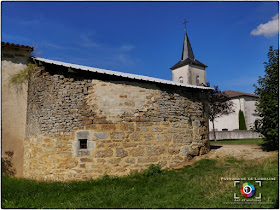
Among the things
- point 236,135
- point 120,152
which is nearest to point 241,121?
point 236,135

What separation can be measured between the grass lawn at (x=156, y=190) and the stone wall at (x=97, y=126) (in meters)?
0.50

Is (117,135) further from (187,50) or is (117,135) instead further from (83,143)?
(187,50)

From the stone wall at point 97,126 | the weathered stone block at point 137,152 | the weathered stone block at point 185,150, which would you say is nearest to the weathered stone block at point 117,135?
the stone wall at point 97,126

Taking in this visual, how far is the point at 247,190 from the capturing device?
4980 mm

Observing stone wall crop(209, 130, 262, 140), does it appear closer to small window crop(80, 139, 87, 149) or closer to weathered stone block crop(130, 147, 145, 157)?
weathered stone block crop(130, 147, 145, 157)

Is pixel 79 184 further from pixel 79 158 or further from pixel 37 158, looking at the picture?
pixel 37 158

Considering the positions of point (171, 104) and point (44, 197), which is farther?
point (171, 104)

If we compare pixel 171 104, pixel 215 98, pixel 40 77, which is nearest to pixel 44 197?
pixel 40 77

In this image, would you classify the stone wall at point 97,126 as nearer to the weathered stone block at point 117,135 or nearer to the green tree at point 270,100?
the weathered stone block at point 117,135

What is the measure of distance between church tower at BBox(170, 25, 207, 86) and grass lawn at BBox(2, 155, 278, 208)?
2503cm

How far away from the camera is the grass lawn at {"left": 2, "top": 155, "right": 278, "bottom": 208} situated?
480cm

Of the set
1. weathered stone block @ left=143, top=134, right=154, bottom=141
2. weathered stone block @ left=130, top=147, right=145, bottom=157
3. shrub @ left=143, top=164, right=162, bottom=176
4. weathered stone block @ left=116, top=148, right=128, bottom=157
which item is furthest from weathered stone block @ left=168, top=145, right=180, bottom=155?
weathered stone block @ left=116, top=148, right=128, bottom=157

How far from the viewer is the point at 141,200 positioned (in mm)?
5055

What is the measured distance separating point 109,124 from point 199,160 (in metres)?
3.46
